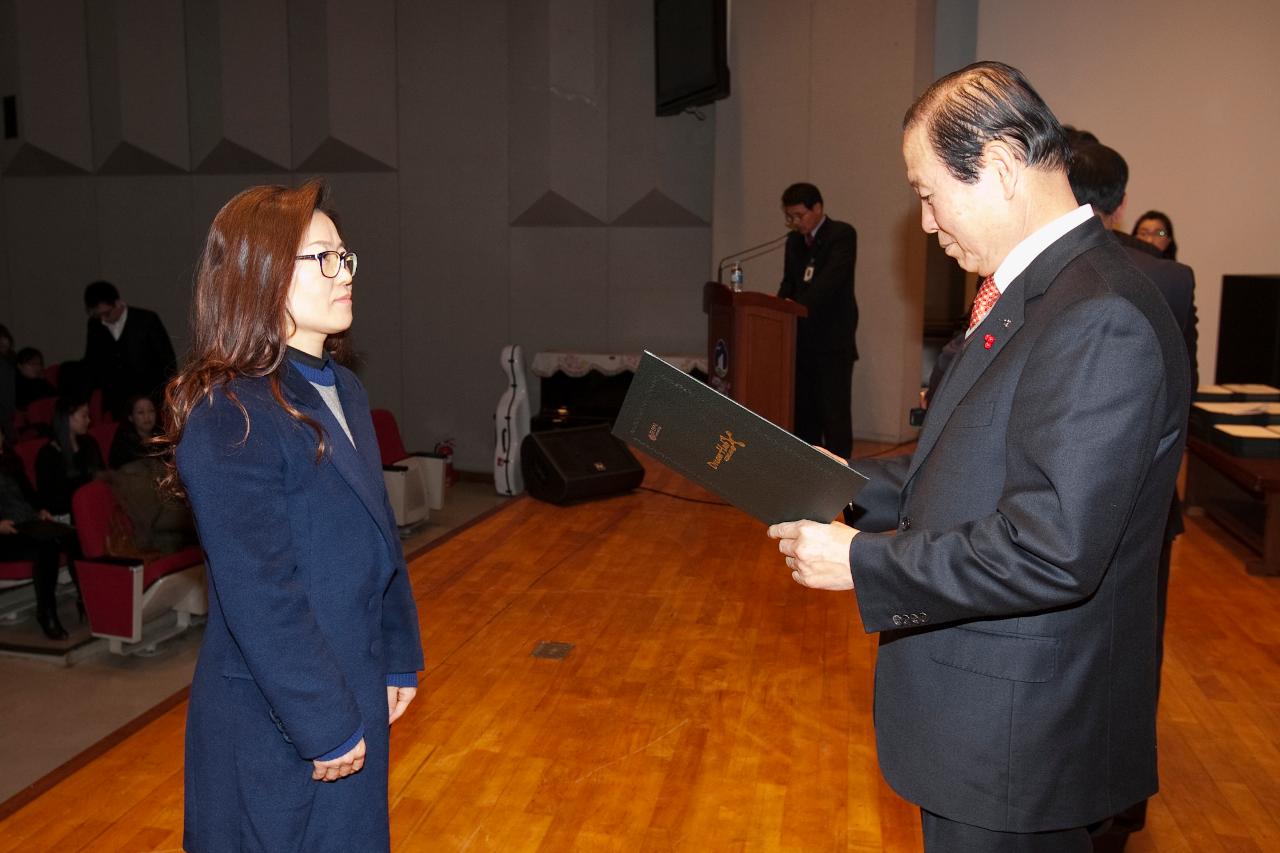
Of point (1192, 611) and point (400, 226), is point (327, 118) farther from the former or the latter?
point (1192, 611)

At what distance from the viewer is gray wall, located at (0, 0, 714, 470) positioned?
8117 millimetres

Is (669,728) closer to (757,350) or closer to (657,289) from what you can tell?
(757,350)

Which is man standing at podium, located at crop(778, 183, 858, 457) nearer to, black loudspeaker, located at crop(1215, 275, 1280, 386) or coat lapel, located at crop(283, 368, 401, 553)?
black loudspeaker, located at crop(1215, 275, 1280, 386)

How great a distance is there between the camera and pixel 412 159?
8648 mm

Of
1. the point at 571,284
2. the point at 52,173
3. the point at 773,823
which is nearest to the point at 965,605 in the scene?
the point at 773,823

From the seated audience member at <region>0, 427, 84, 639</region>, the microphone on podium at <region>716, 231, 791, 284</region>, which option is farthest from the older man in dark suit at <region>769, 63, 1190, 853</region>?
the microphone on podium at <region>716, 231, 791, 284</region>

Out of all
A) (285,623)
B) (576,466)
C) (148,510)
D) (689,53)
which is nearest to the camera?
(285,623)

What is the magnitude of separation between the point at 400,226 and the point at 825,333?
445cm

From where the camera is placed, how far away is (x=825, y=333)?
5.56 m

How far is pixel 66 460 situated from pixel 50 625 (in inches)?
35.0

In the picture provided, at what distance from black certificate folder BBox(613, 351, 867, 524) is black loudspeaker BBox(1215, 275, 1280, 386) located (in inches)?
226

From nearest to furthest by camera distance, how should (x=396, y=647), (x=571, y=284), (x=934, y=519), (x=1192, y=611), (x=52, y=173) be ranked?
(x=934, y=519), (x=396, y=647), (x=1192, y=611), (x=571, y=284), (x=52, y=173)

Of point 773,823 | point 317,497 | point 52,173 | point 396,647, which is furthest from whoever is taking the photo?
point 52,173

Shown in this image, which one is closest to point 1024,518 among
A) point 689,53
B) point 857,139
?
point 857,139
